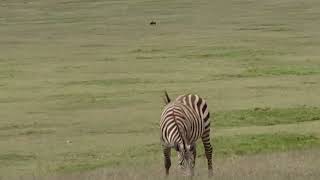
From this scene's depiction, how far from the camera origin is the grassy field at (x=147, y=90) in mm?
19578

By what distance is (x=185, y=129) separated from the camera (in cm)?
1427

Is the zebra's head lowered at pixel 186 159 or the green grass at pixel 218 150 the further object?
the green grass at pixel 218 150

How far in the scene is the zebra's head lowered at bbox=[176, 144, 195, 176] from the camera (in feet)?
44.3

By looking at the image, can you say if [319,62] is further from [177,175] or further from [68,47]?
[177,175]

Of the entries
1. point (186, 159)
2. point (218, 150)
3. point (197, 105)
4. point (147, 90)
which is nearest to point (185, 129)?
point (186, 159)

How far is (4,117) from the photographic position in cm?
2631

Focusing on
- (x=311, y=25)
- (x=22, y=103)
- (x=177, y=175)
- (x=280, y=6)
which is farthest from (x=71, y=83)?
(x=280, y=6)

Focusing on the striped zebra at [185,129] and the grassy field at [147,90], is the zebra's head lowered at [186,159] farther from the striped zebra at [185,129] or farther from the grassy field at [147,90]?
the grassy field at [147,90]

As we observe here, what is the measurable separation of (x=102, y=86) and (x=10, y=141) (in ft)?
35.0

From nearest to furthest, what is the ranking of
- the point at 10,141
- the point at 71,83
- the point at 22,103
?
the point at 10,141 → the point at 22,103 → the point at 71,83

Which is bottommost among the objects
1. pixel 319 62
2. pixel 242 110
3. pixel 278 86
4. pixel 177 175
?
pixel 177 175

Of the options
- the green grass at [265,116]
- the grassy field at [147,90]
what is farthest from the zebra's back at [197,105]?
the green grass at [265,116]

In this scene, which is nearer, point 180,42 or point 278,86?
point 278,86

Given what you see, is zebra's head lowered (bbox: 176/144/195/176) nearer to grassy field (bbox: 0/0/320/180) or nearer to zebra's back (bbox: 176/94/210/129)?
grassy field (bbox: 0/0/320/180)
